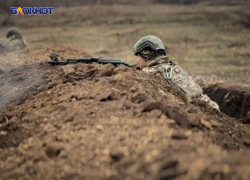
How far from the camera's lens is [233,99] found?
306 inches

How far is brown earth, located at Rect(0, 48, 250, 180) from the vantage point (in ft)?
7.27

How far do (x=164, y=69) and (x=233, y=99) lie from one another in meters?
2.67

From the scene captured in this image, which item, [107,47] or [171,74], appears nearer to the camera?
[171,74]

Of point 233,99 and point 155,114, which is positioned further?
point 233,99

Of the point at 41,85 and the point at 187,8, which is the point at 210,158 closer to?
the point at 41,85

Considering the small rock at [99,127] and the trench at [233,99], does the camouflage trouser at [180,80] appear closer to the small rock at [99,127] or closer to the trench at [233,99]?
the trench at [233,99]

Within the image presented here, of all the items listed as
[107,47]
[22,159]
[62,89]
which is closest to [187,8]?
[107,47]

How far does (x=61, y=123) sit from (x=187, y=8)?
21.7 m

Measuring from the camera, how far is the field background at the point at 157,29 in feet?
44.2

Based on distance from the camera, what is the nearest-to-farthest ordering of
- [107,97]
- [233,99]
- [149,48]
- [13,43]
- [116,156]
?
[116,156] → [107,97] → [149,48] → [233,99] → [13,43]

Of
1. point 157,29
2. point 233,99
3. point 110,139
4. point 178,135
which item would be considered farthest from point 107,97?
point 157,29

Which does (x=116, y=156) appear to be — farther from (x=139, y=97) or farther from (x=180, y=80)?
(x=180, y=80)

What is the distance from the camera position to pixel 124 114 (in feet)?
10.7

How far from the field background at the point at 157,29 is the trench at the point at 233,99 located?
2026 millimetres
